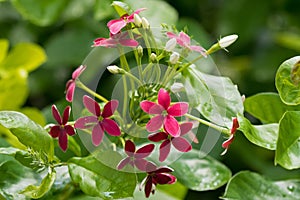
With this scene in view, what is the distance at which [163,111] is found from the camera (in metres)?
0.68

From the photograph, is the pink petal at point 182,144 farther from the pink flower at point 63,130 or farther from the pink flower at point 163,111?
the pink flower at point 63,130

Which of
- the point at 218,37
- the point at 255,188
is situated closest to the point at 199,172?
the point at 255,188

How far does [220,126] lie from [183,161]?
0.17 m

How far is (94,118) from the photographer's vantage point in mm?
708

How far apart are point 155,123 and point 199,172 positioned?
0.72ft

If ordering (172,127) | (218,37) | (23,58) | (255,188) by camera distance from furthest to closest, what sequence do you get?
(218,37)
(23,58)
(255,188)
(172,127)

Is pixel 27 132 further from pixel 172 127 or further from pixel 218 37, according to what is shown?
pixel 218 37

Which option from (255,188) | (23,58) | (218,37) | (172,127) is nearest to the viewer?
(172,127)

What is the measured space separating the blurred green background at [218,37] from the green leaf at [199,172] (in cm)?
53

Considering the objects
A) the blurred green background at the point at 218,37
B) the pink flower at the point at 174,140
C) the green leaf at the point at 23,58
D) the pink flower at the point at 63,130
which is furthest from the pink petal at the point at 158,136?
the blurred green background at the point at 218,37

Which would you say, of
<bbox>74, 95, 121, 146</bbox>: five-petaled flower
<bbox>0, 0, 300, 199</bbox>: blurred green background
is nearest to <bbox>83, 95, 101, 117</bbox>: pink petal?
<bbox>74, 95, 121, 146</bbox>: five-petaled flower

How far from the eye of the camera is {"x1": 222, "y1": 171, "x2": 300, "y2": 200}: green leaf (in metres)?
0.78

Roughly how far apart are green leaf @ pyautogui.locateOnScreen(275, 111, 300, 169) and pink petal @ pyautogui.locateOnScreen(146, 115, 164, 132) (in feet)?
0.44

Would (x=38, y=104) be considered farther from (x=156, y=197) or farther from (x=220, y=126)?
(x=220, y=126)
